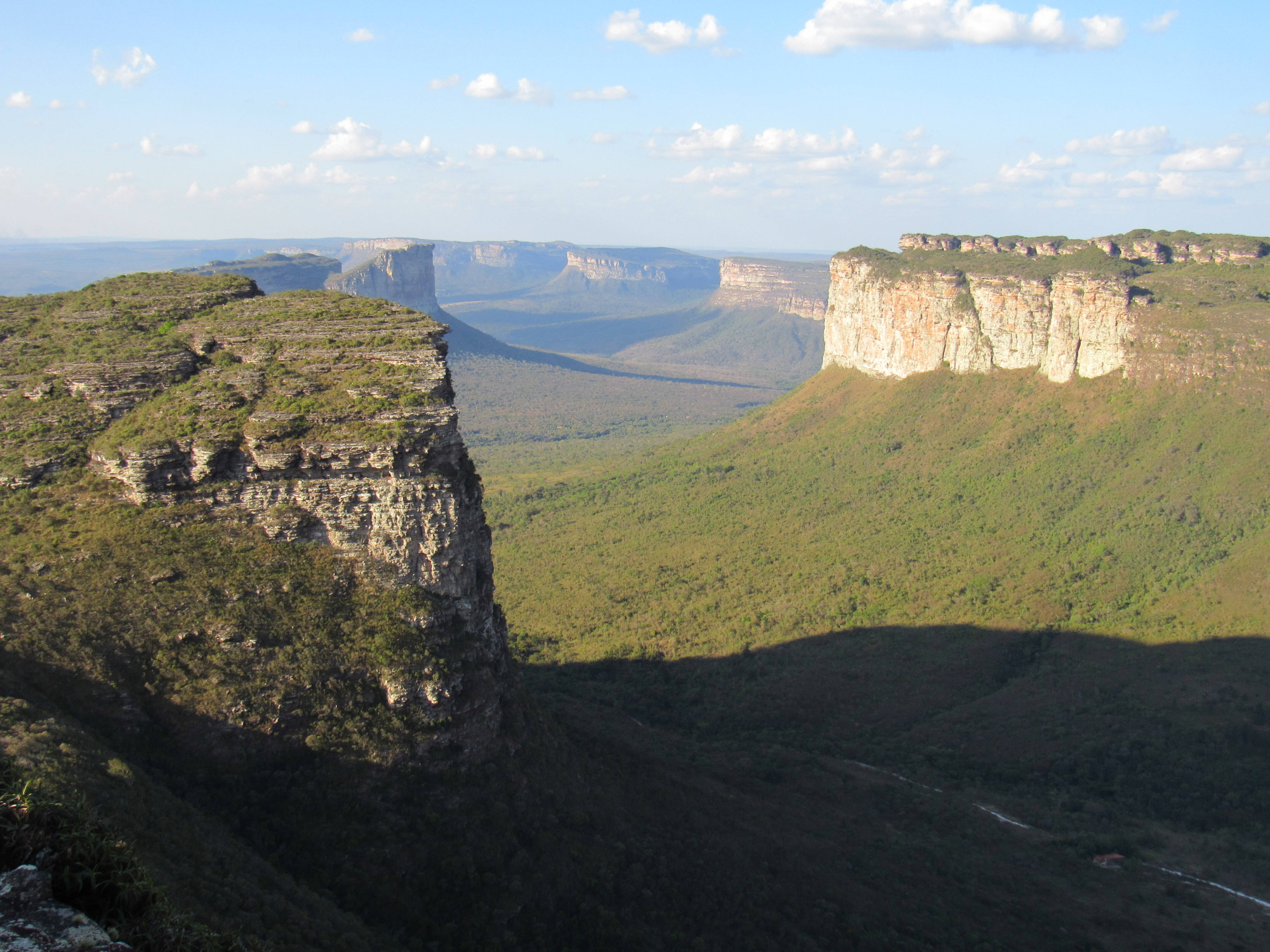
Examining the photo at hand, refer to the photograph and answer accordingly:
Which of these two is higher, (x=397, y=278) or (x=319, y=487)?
(x=397, y=278)

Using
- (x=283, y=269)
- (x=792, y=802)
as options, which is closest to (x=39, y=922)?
(x=792, y=802)

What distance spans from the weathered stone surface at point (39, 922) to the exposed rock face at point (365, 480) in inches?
684

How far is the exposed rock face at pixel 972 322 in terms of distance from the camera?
70188mm

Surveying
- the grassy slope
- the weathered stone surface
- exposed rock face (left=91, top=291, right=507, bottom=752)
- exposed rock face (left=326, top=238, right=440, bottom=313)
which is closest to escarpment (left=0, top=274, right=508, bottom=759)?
exposed rock face (left=91, top=291, right=507, bottom=752)

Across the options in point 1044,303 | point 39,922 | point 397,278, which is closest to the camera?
point 39,922

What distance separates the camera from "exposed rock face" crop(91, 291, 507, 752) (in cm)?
2711

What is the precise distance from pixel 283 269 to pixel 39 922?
562 ft

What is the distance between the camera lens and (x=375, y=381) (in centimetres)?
2983

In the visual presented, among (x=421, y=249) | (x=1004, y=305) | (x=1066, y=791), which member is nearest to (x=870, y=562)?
(x=1066, y=791)

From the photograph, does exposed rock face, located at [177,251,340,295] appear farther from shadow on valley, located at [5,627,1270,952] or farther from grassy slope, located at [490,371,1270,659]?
shadow on valley, located at [5,627,1270,952]

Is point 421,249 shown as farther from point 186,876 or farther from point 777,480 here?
point 186,876

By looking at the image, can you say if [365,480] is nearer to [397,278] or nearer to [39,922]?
[39,922]

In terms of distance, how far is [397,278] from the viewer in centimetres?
18112

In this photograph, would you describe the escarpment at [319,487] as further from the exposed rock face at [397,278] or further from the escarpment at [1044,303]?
the exposed rock face at [397,278]
